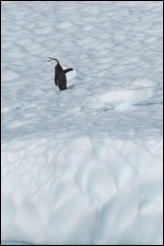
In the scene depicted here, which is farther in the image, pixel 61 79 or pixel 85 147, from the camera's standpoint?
pixel 61 79

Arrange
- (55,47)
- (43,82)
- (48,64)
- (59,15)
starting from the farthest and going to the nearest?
1. (59,15)
2. (55,47)
3. (48,64)
4. (43,82)

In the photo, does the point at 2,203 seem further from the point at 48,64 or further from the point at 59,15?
the point at 59,15

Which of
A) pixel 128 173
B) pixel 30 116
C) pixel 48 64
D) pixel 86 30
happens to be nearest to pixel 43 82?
pixel 48 64

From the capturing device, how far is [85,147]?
147 inches

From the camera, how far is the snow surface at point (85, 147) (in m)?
3.33

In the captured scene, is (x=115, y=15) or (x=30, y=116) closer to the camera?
(x=30, y=116)

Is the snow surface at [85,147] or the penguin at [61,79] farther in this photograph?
the penguin at [61,79]

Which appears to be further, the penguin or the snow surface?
the penguin

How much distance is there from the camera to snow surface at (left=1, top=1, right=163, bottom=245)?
3.33 m

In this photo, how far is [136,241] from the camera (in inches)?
127

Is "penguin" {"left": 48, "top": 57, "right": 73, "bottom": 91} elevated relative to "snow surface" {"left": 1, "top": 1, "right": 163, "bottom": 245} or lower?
elevated

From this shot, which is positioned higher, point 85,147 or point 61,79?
point 61,79

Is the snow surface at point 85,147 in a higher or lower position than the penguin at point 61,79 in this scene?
lower

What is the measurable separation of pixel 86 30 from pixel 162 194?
5.43 metres
